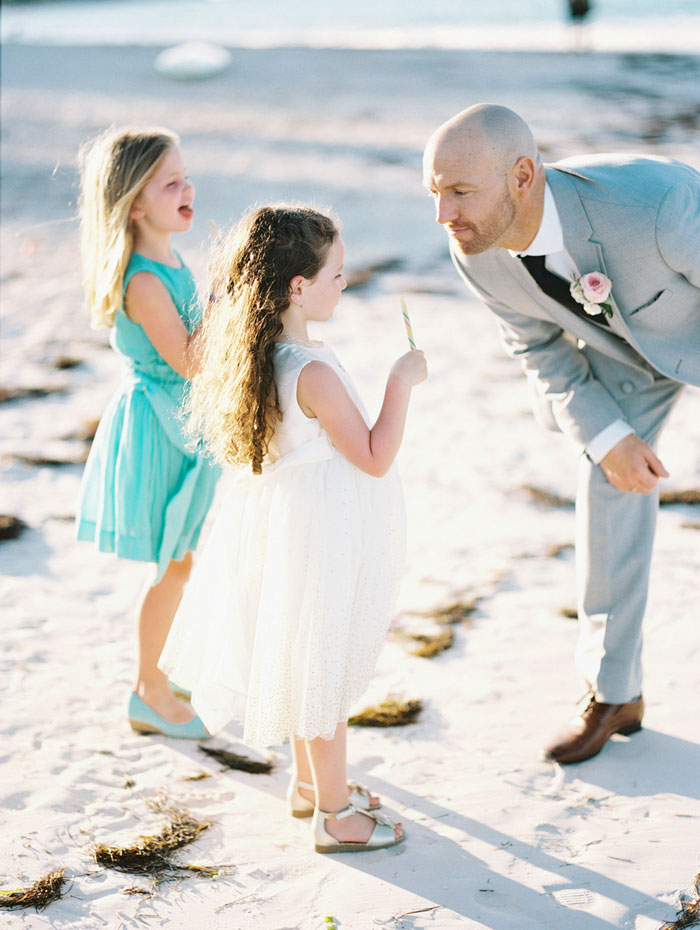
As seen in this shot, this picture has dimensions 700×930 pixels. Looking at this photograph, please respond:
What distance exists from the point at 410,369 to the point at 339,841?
1166 millimetres

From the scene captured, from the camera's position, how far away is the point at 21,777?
286cm

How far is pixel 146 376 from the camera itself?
9.91ft

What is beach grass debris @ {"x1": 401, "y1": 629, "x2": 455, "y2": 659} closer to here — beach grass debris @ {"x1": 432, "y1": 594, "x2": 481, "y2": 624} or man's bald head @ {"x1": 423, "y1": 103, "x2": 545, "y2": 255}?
beach grass debris @ {"x1": 432, "y1": 594, "x2": 481, "y2": 624}

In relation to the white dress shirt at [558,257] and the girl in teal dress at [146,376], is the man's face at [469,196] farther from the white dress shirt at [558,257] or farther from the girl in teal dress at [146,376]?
the girl in teal dress at [146,376]

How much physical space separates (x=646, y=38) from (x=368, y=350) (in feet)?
72.7

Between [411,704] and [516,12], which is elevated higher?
[516,12]

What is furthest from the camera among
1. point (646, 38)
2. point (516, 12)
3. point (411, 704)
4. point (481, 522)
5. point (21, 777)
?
point (516, 12)

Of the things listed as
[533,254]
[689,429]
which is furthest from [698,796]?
[689,429]

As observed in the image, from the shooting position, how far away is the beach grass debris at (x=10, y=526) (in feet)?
14.1

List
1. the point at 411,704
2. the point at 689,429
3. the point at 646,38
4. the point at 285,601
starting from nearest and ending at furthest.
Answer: the point at 285,601 < the point at 411,704 < the point at 689,429 < the point at 646,38

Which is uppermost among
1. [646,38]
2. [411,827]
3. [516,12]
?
[516,12]

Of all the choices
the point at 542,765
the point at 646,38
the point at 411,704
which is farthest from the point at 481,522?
the point at 646,38

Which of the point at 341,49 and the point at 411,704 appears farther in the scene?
the point at 341,49

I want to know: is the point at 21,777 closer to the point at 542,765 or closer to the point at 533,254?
the point at 542,765
